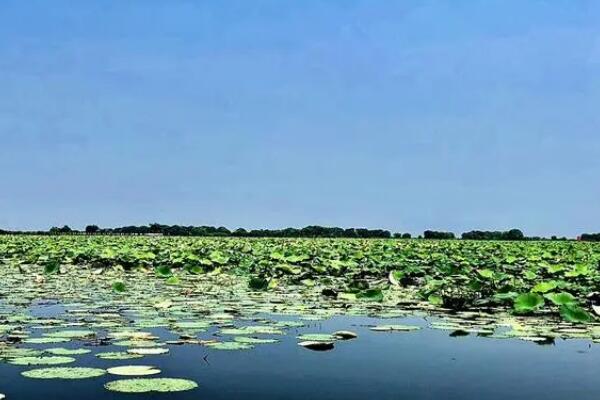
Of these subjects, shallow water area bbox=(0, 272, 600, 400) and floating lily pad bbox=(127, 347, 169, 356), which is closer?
shallow water area bbox=(0, 272, 600, 400)

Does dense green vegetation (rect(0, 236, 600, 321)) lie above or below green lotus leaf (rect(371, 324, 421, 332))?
above

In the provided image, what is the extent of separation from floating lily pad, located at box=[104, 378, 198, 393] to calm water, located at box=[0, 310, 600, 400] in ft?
0.12

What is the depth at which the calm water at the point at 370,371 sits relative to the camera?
294 cm

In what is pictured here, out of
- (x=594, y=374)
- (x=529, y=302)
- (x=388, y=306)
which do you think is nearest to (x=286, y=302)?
(x=388, y=306)

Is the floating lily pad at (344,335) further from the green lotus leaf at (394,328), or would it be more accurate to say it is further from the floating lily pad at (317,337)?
the green lotus leaf at (394,328)

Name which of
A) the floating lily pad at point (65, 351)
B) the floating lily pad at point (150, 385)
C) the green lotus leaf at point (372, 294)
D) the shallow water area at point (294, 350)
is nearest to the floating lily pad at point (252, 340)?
the shallow water area at point (294, 350)

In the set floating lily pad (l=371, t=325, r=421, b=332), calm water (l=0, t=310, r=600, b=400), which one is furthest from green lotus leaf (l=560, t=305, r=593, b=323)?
floating lily pad (l=371, t=325, r=421, b=332)

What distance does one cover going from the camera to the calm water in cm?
294

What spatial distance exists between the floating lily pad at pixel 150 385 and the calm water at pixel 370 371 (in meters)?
0.04

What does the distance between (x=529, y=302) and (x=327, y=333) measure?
167 cm

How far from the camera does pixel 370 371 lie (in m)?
3.43

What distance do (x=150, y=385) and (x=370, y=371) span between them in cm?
105

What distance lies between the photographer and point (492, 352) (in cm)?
400

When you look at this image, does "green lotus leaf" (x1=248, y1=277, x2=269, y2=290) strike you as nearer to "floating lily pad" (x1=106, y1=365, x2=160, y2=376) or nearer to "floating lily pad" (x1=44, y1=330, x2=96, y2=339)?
"floating lily pad" (x1=44, y1=330, x2=96, y2=339)
